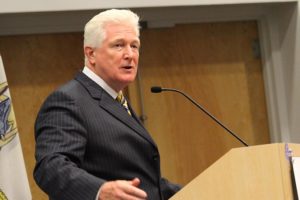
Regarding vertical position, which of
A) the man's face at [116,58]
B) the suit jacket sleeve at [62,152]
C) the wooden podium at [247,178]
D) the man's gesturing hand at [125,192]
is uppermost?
the man's face at [116,58]

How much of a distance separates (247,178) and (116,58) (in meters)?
0.59

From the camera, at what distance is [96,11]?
3461mm

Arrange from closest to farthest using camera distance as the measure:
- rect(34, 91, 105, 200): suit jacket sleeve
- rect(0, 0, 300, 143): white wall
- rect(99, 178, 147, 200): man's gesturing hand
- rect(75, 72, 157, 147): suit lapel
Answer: rect(99, 178, 147, 200): man's gesturing hand
rect(34, 91, 105, 200): suit jacket sleeve
rect(75, 72, 157, 147): suit lapel
rect(0, 0, 300, 143): white wall

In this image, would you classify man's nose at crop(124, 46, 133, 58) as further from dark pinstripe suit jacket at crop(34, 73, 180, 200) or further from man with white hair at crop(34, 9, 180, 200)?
dark pinstripe suit jacket at crop(34, 73, 180, 200)

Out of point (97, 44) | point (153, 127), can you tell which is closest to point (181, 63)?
point (153, 127)

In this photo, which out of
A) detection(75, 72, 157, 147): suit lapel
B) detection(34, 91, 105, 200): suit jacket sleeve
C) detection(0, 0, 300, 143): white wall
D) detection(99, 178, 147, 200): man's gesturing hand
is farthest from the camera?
detection(0, 0, 300, 143): white wall

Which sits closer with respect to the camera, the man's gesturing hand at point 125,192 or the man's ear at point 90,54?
the man's gesturing hand at point 125,192

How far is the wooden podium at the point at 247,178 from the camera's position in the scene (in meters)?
1.42

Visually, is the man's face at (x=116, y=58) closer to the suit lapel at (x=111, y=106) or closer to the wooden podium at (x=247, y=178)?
the suit lapel at (x=111, y=106)

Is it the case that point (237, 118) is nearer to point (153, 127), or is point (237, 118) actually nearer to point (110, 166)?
point (153, 127)

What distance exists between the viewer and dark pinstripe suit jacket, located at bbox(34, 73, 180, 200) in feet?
4.41

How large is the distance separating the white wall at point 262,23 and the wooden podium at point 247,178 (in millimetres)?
2112

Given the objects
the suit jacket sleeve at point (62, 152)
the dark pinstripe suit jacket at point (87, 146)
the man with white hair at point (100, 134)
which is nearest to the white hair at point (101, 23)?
the man with white hair at point (100, 134)

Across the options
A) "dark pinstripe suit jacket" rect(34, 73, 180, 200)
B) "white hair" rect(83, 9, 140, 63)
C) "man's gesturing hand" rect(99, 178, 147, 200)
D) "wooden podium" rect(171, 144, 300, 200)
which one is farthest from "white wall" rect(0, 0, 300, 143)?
"man's gesturing hand" rect(99, 178, 147, 200)
